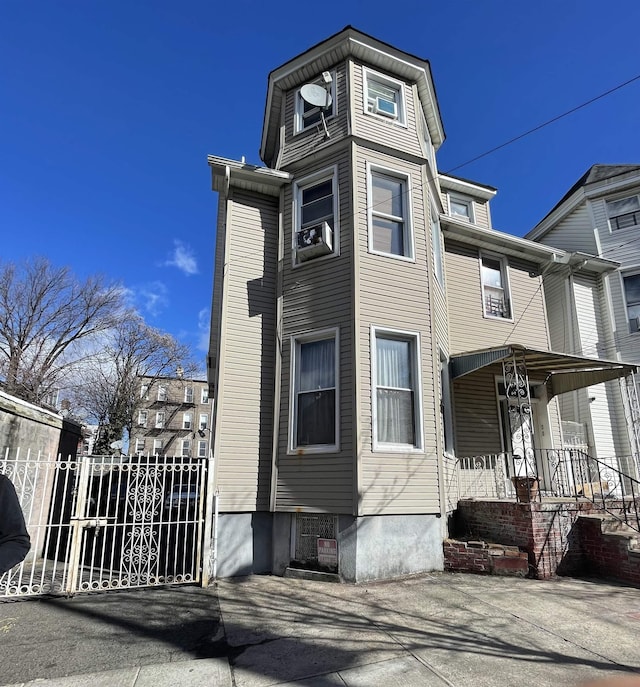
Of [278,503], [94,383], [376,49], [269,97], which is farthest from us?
[94,383]

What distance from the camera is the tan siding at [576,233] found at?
1352cm

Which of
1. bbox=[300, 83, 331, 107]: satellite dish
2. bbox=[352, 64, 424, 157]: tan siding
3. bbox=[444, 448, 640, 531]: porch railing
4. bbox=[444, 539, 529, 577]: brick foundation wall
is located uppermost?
bbox=[300, 83, 331, 107]: satellite dish

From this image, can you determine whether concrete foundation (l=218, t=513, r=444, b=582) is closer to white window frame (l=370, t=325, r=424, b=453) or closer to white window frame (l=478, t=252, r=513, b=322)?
white window frame (l=370, t=325, r=424, b=453)

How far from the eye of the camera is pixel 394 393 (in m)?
7.74

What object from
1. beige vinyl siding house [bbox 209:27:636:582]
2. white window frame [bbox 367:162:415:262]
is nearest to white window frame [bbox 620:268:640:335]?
beige vinyl siding house [bbox 209:27:636:582]

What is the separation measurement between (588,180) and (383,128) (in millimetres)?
8466

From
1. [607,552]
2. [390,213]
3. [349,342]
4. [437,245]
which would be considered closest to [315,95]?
[390,213]

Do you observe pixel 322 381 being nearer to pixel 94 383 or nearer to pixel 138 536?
pixel 138 536

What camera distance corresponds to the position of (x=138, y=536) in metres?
6.45

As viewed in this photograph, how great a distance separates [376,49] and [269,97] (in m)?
2.58

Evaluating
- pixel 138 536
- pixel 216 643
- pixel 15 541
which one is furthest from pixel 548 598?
pixel 15 541

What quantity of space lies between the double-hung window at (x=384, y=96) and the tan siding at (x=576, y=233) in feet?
24.4

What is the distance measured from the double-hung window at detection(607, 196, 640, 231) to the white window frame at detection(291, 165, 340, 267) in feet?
30.4

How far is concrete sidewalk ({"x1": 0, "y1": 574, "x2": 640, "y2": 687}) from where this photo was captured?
3.75 metres
